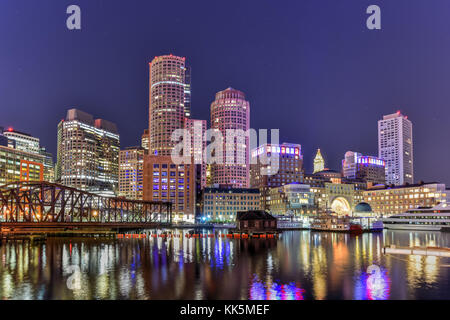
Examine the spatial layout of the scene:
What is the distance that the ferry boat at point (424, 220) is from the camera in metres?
159

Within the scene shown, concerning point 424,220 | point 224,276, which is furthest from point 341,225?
point 224,276

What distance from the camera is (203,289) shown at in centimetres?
4106

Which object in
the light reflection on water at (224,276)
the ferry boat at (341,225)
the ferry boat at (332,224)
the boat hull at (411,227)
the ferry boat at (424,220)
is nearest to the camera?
the light reflection on water at (224,276)

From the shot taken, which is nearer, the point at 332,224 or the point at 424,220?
the point at 332,224

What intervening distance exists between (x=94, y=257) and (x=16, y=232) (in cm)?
5668

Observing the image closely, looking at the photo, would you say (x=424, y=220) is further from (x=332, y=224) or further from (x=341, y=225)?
(x=332, y=224)

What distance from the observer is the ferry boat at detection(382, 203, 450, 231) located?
159 meters

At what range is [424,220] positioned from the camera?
166m

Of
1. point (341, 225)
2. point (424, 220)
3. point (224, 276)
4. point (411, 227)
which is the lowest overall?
point (411, 227)

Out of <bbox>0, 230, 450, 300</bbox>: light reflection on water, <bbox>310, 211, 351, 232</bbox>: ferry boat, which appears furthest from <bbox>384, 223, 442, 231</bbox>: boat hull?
<bbox>0, 230, 450, 300</bbox>: light reflection on water

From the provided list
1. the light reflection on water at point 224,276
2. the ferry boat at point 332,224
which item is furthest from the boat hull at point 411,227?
the light reflection on water at point 224,276

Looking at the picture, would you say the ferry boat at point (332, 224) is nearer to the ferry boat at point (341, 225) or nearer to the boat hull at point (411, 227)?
the ferry boat at point (341, 225)

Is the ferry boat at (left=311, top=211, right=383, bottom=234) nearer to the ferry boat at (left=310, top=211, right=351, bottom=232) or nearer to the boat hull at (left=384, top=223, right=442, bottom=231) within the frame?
the ferry boat at (left=310, top=211, right=351, bottom=232)
